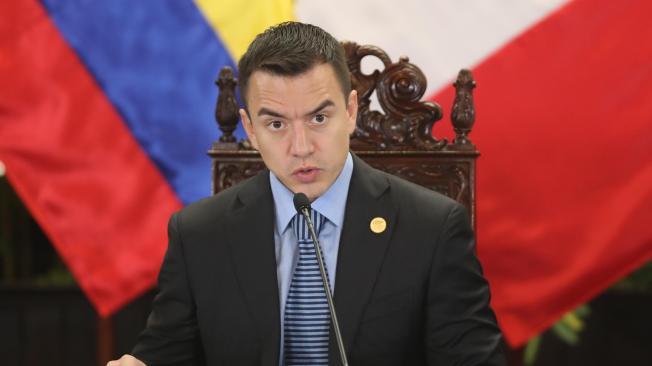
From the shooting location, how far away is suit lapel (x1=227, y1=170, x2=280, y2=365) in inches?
71.8

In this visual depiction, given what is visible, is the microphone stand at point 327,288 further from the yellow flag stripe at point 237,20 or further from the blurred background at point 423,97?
the yellow flag stripe at point 237,20

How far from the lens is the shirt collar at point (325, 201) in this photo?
1.90m

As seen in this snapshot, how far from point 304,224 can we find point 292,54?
0.37 m

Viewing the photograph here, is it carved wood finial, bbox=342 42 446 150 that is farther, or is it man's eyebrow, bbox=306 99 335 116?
carved wood finial, bbox=342 42 446 150

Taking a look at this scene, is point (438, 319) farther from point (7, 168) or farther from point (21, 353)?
point (21, 353)

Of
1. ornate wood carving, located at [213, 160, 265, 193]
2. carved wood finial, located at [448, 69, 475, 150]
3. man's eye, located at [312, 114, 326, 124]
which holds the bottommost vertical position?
man's eye, located at [312, 114, 326, 124]

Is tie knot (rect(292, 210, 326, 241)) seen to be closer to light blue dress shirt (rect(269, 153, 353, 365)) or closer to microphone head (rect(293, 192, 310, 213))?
light blue dress shirt (rect(269, 153, 353, 365))

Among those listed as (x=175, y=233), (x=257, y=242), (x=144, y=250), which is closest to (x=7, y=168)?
(x=144, y=250)

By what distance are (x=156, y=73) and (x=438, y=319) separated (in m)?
1.42

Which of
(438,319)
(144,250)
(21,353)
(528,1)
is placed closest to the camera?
(438,319)

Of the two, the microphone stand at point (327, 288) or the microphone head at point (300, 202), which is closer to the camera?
Result: the microphone stand at point (327, 288)

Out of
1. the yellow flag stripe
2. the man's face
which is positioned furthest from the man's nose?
the yellow flag stripe

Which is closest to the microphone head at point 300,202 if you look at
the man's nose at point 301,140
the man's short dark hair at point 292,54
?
the man's nose at point 301,140

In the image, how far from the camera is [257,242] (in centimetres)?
191
